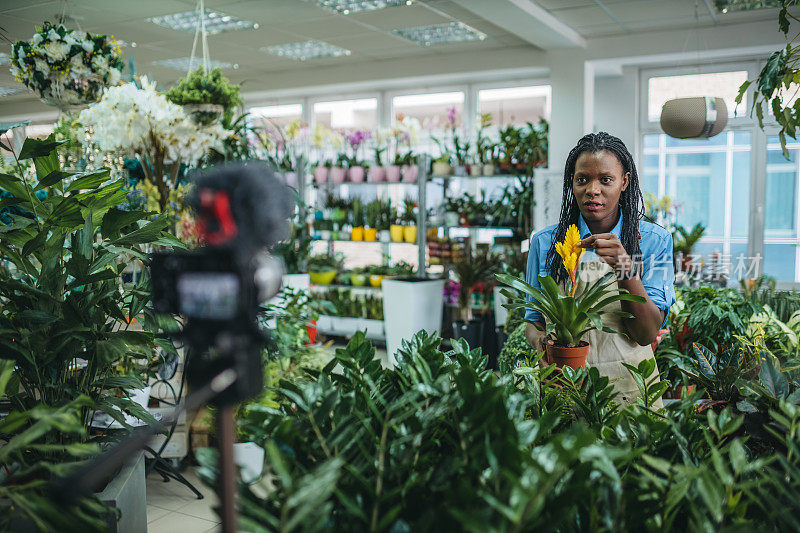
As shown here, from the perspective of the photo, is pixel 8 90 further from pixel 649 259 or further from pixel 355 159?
pixel 649 259

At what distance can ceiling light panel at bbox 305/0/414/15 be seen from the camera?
5.45 metres

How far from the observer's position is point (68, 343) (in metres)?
1.66

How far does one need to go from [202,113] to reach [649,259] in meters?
2.39

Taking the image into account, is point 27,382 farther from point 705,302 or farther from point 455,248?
point 455,248

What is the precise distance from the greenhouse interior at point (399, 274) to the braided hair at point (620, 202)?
0.01 m

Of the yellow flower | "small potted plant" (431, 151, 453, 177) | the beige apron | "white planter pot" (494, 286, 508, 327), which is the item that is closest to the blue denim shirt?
the beige apron

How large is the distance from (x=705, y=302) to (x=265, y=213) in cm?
322

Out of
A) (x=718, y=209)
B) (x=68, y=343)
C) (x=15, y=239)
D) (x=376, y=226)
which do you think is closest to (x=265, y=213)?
(x=68, y=343)

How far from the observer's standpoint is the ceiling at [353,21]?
540cm

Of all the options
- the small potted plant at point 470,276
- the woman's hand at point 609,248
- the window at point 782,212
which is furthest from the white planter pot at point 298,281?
the window at point 782,212

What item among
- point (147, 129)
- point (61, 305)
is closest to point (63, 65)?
point (147, 129)

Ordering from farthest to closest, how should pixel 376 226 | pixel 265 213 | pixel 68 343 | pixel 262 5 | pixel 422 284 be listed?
pixel 376 226 → pixel 422 284 → pixel 262 5 → pixel 68 343 → pixel 265 213

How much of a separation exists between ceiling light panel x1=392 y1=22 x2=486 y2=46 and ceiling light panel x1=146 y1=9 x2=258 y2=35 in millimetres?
1547

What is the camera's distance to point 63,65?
2.93m
